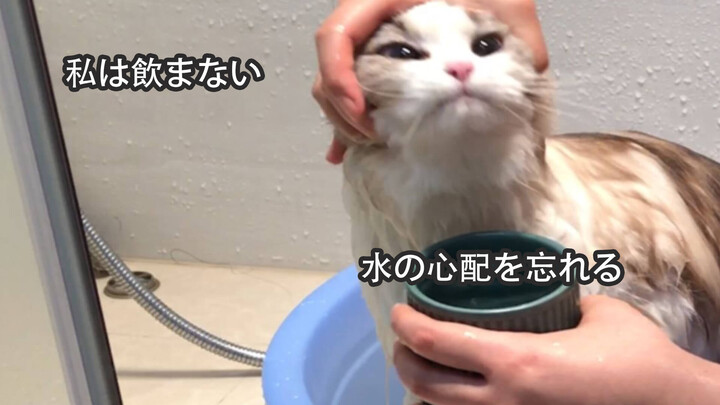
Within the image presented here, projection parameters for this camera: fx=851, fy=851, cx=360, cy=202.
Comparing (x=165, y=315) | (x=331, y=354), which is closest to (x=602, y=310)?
(x=331, y=354)

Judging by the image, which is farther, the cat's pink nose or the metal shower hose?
the metal shower hose

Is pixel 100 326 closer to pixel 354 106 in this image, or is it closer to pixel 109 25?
pixel 109 25

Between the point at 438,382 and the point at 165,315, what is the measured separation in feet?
2.43

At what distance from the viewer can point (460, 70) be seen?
1.43ft

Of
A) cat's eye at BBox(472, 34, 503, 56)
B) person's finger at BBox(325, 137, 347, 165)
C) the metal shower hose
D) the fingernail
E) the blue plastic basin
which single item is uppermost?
cat's eye at BBox(472, 34, 503, 56)

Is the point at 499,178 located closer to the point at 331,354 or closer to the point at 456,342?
the point at 456,342

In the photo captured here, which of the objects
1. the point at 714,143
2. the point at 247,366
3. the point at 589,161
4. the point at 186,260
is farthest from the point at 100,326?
the point at 714,143

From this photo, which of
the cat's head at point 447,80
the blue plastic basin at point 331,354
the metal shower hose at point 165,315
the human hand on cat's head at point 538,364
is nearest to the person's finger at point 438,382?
the human hand on cat's head at point 538,364

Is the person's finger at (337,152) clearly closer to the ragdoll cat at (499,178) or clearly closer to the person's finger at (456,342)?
the ragdoll cat at (499,178)

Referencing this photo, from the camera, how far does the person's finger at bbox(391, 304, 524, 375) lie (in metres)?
0.42

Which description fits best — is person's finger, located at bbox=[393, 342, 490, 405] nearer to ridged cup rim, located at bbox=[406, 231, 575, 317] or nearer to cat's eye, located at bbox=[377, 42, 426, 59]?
ridged cup rim, located at bbox=[406, 231, 575, 317]

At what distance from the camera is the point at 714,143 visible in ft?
3.08

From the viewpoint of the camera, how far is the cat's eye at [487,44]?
1.56 feet

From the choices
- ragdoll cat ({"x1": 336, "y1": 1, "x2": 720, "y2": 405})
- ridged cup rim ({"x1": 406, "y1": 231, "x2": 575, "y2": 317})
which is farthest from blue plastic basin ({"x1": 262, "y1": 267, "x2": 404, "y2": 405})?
ridged cup rim ({"x1": 406, "y1": 231, "x2": 575, "y2": 317})
